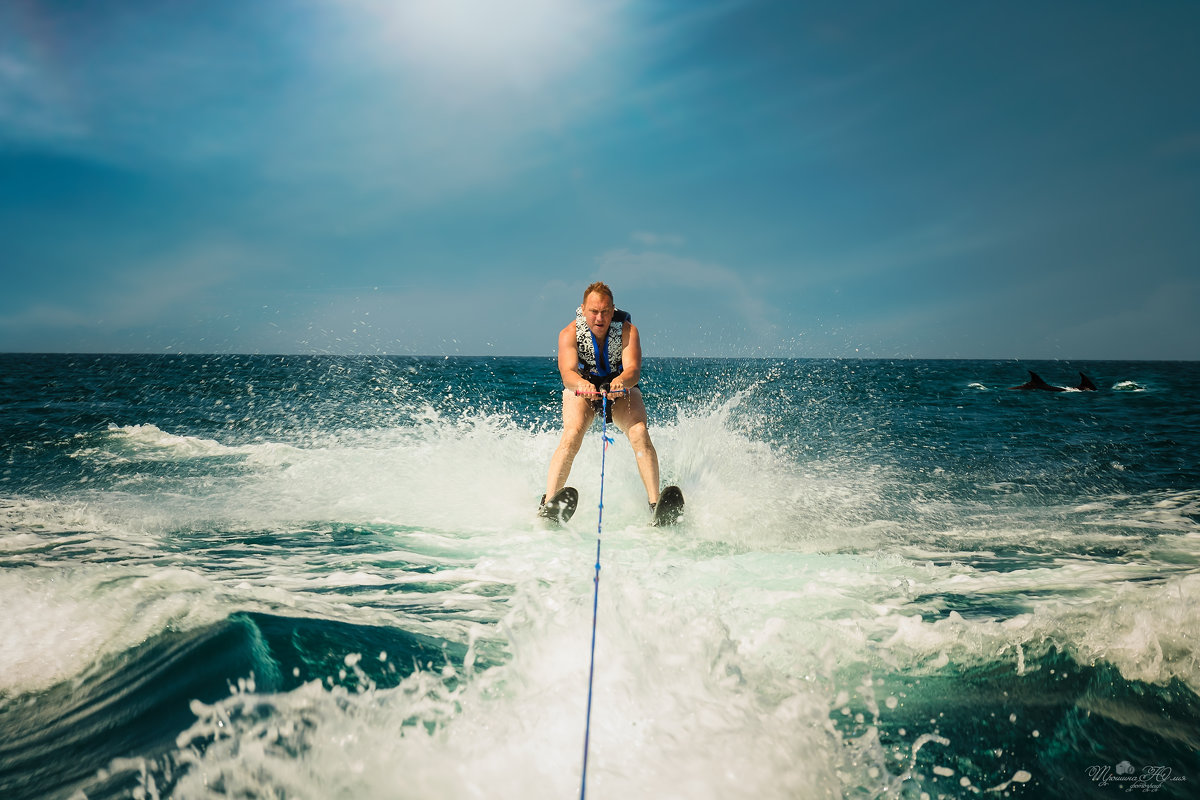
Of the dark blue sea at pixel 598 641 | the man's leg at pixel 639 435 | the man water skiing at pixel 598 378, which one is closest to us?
the dark blue sea at pixel 598 641

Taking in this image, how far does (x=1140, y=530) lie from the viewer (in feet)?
16.5

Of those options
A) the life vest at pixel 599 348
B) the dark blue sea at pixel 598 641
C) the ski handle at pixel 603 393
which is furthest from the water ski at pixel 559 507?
the life vest at pixel 599 348

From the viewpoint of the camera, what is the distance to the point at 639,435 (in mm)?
5105

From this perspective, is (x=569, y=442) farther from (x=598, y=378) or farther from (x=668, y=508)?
(x=668, y=508)

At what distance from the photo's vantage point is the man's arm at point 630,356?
4.95m

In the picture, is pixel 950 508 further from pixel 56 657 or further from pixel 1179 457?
pixel 56 657

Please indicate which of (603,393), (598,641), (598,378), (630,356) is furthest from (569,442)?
(598,641)

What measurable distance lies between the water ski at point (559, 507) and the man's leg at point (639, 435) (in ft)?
1.96

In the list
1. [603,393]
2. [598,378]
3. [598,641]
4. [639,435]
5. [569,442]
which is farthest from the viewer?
[598,378]

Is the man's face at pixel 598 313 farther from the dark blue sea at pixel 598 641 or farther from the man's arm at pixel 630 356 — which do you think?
the dark blue sea at pixel 598 641

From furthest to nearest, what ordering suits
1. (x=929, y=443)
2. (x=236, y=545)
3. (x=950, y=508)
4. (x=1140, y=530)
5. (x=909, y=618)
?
1. (x=929, y=443)
2. (x=950, y=508)
3. (x=1140, y=530)
4. (x=236, y=545)
5. (x=909, y=618)

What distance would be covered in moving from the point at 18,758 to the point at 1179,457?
12.1 meters

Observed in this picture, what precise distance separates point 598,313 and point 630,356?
439mm

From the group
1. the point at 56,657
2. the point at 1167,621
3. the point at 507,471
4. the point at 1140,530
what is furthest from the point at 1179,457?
the point at 56,657
